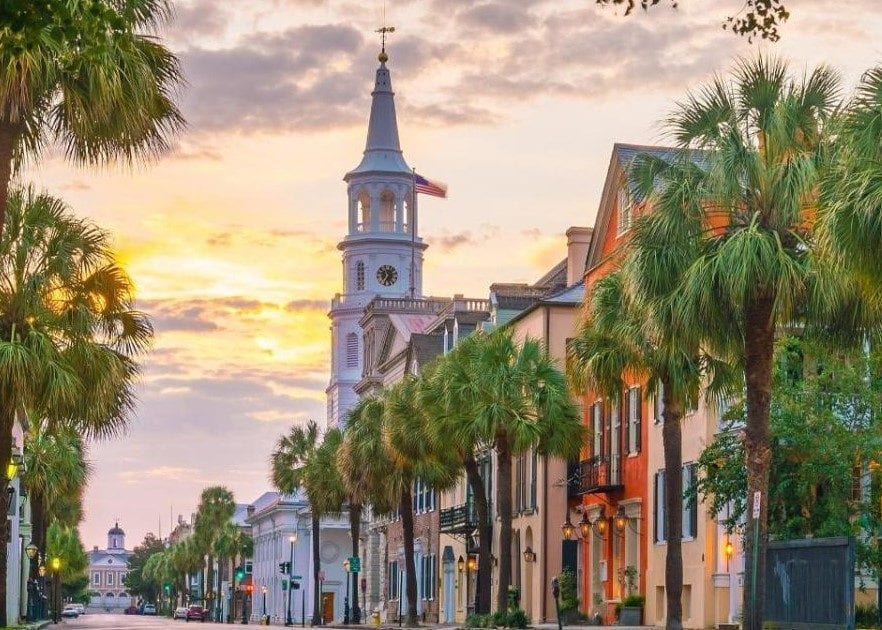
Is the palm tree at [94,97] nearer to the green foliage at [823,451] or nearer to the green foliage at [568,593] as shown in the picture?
the green foliage at [823,451]

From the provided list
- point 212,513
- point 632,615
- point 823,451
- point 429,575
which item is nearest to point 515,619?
point 632,615

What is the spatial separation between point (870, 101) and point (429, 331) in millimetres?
62603

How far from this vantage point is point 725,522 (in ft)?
129

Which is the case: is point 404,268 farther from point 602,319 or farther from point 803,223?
point 803,223

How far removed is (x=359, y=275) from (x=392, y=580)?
39.9m

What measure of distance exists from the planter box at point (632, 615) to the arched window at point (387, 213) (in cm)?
7734

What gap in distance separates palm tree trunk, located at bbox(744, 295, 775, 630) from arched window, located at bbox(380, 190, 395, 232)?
96.8 meters

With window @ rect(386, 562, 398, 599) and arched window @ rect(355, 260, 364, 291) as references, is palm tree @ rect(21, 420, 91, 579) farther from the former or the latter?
arched window @ rect(355, 260, 364, 291)

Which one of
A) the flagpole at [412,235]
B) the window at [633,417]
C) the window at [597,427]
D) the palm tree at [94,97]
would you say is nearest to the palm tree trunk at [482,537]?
the window at [597,427]

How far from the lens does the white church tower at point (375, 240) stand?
124375mm

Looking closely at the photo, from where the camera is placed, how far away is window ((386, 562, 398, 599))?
89375mm

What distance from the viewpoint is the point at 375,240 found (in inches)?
4938

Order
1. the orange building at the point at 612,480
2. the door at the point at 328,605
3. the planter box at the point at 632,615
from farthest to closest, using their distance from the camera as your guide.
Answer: the door at the point at 328,605
the orange building at the point at 612,480
the planter box at the point at 632,615

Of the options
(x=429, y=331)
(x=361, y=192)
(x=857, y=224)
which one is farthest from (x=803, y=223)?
(x=361, y=192)
